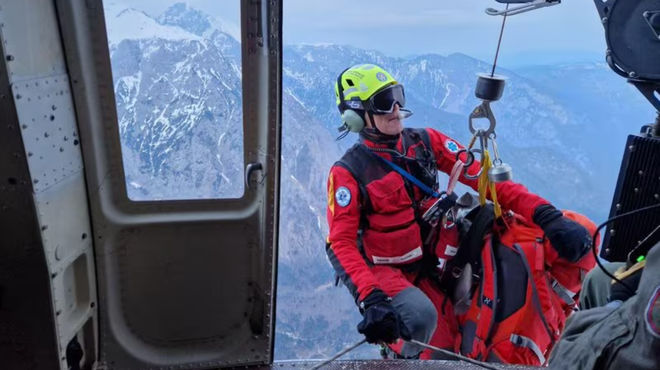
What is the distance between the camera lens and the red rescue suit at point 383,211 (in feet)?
9.04

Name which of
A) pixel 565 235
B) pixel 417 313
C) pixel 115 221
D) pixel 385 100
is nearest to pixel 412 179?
pixel 385 100

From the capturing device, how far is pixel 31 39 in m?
1.75

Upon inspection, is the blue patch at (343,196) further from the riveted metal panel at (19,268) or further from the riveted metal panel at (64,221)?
the riveted metal panel at (19,268)

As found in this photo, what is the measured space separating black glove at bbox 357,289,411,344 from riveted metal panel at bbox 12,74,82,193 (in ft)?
4.53

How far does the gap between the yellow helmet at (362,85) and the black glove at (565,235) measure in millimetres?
956

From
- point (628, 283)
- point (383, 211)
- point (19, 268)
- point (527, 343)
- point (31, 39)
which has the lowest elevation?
point (527, 343)

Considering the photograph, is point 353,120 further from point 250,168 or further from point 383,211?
point 250,168

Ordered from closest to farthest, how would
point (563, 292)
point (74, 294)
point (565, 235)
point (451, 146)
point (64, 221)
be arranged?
1. point (64, 221)
2. point (74, 294)
3. point (565, 235)
4. point (563, 292)
5. point (451, 146)

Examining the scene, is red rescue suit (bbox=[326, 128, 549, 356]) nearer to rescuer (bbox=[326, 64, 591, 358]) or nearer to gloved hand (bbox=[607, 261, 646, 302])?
rescuer (bbox=[326, 64, 591, 358])

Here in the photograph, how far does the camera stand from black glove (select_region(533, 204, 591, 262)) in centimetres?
262

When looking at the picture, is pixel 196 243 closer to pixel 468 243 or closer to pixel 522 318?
pixel 468 243

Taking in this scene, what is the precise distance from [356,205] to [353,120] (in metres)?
0.46

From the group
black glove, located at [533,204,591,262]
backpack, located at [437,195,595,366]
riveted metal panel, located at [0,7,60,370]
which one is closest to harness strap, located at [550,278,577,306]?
backpack, located at [437,195,595,366]

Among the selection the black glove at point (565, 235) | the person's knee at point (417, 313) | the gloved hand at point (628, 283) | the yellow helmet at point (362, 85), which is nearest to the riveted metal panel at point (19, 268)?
the person's knee at point (417, 313)
